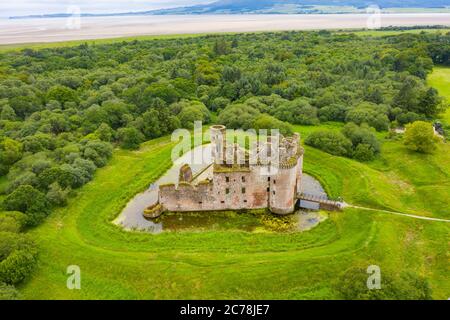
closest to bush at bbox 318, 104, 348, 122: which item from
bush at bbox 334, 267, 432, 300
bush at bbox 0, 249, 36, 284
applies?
bush at bbox 334, 267, 432, 300

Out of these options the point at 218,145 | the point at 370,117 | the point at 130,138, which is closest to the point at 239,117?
the point at 130,138

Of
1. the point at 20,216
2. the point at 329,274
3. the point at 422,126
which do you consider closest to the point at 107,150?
the point at 20,216

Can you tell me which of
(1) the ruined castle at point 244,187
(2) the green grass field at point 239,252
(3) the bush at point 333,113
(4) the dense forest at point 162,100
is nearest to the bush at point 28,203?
(4) the dense forest at point 162,100

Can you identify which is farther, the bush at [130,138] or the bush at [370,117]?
the bush at [370,117]

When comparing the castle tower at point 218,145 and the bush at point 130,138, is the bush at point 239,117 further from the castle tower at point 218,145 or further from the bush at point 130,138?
the castle tower at point 218,145

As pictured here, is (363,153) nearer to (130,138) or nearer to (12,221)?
(130,138)

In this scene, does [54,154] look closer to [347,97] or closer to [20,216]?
[20,216]
